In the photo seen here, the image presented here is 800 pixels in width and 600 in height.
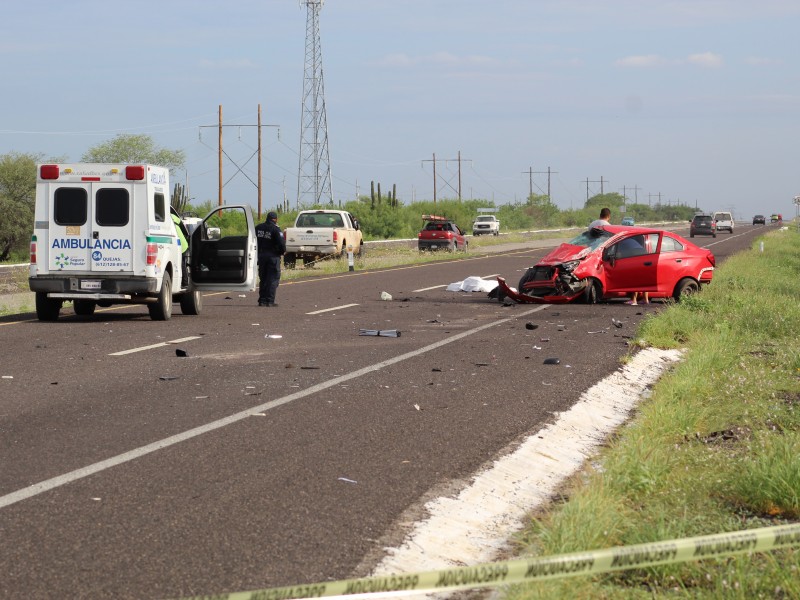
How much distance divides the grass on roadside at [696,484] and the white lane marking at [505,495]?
20cm

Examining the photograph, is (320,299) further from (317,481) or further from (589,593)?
(589,593)

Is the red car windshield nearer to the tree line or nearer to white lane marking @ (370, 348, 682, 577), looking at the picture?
white lane marking @ (370, 348, 682, 577)

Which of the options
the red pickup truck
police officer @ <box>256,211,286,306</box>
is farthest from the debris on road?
the red pickup truck

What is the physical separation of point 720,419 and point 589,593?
4.82 meters

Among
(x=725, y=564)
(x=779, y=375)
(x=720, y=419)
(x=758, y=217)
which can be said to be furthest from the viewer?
(x=758, y=217)

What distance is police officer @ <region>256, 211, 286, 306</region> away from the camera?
22.2 meters

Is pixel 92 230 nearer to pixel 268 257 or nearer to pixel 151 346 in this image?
pixel 151 346

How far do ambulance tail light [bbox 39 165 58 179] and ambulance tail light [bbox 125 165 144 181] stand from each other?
1.16 metres

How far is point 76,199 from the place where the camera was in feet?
60.3

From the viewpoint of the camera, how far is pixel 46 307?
1855 centimetres

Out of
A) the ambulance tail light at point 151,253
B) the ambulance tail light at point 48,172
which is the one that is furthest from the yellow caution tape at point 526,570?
Answer: the ambulance tail light at point 48,172

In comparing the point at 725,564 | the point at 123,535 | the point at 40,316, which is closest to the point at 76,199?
the point at 40,316

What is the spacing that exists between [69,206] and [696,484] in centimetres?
1388

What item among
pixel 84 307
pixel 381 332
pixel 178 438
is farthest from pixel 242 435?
pixel 84 307
